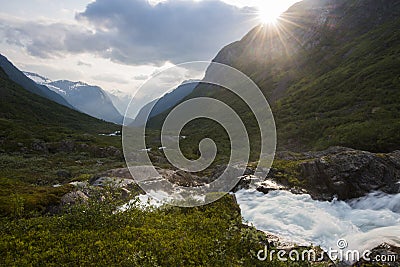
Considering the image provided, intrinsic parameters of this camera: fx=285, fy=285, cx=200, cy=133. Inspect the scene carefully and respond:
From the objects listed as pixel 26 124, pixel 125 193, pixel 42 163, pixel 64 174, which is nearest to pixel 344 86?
pixel 64 174

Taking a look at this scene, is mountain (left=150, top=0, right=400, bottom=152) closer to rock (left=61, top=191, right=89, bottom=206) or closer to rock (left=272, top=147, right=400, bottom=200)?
rock (left=61, top=191, right=89, bottom=206)

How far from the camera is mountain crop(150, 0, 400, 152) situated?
240 ft

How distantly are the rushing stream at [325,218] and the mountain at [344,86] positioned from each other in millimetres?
12262

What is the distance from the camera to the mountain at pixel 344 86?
7326cm

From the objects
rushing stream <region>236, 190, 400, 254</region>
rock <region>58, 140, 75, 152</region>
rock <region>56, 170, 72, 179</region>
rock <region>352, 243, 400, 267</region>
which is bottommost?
rock <region>56, 170, 72, 179</region>

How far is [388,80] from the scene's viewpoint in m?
98.5

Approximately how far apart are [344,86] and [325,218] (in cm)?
10833

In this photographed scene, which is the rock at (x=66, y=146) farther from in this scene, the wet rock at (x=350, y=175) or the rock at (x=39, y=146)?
the wet rock at (x=350, y=175)

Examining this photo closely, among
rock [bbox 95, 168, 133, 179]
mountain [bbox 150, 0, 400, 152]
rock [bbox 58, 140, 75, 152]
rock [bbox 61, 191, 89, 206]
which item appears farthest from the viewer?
rock [bbox 58, 140, 75, 152]

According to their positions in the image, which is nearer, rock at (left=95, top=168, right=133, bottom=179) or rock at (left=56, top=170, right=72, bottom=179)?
rock at (left=95, top=168, right=133, bottom=179)

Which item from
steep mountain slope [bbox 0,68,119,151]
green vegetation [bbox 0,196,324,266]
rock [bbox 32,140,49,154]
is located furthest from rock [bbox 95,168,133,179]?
steep mountain slope [bbox 0,68,119,151]

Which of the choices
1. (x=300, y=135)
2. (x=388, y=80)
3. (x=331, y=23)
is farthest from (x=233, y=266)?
(x=331, y=23)

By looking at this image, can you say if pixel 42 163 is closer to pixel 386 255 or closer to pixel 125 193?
pixel 125 193

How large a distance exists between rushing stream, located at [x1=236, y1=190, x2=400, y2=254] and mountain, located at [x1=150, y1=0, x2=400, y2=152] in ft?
40.2
